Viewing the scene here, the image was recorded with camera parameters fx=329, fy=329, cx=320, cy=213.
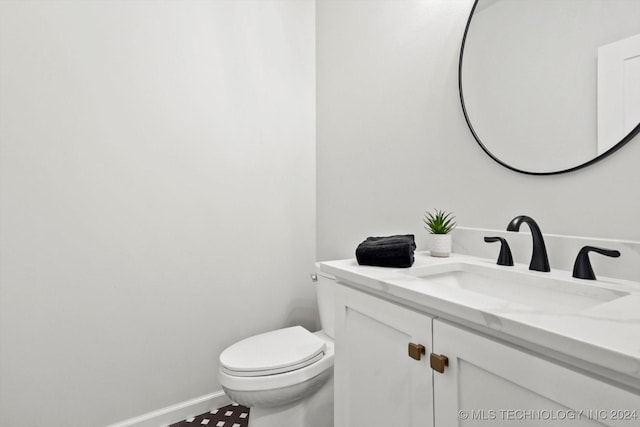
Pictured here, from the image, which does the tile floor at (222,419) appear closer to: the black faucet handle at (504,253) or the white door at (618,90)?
the black faucet handle at (504,253)

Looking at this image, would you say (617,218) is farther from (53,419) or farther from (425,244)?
(53,419)

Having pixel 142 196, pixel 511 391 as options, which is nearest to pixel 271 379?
pixel 511 391

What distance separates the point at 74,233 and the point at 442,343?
1.49 metres

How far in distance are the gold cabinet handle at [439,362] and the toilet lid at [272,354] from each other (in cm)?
74

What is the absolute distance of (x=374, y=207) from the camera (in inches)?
63.4

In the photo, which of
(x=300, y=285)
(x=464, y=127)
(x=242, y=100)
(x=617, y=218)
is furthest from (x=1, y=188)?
(x=617, y=218)

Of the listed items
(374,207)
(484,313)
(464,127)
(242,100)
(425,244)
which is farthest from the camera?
(242,100)

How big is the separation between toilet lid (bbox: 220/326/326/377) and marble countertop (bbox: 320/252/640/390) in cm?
62

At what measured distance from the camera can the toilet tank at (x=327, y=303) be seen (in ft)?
5.24

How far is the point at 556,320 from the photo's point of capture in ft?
1.69

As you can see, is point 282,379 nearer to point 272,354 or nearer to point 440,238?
point 272,354

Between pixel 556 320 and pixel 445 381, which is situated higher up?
pixel 556 320

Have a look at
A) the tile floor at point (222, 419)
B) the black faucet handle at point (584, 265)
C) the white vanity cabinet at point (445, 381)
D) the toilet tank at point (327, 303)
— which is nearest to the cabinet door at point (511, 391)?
the white vanity cabinet at point (445, 381)

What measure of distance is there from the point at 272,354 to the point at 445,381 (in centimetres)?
85
